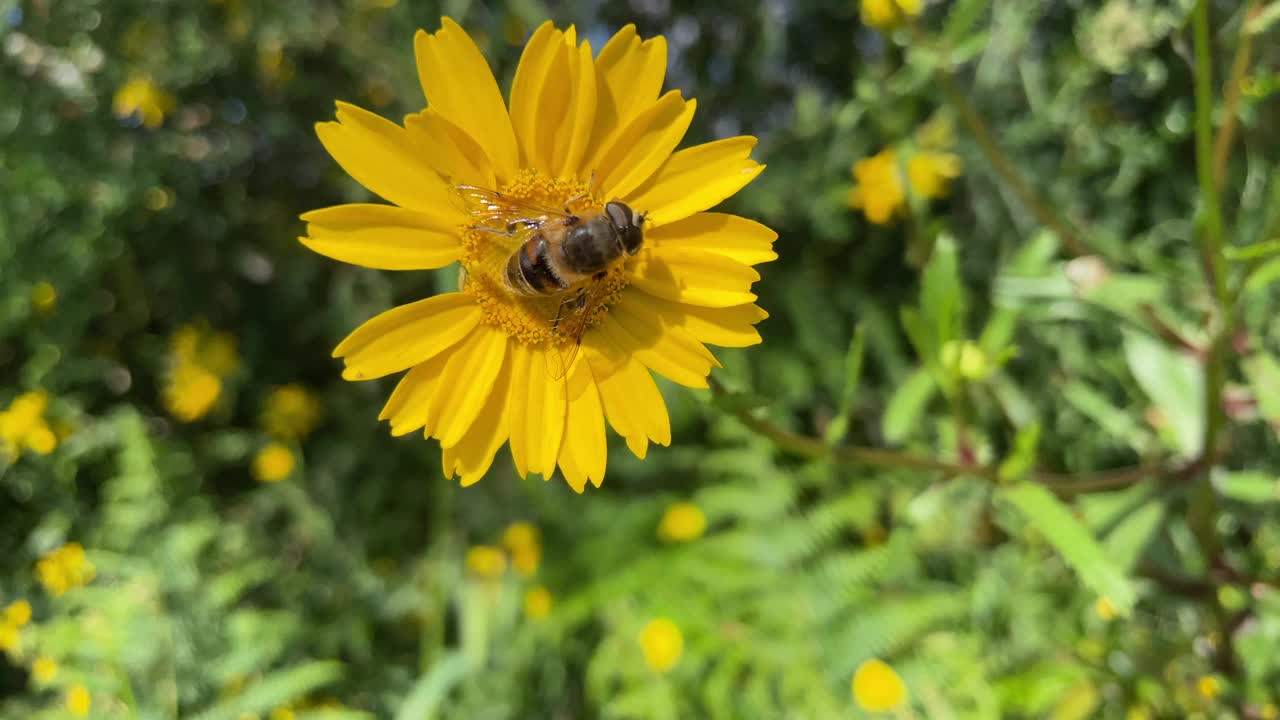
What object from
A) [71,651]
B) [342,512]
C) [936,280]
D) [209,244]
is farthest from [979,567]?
[209,244]

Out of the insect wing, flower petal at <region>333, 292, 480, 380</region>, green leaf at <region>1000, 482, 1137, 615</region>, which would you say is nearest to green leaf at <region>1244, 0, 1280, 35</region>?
green leaf at <region>1000, 482, 1137, 615</region>

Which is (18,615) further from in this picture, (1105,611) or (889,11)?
(1105,611)

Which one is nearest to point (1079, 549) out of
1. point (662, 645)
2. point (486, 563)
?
point (662, 645)

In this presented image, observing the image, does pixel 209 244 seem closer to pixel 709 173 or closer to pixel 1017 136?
pixel 709 173

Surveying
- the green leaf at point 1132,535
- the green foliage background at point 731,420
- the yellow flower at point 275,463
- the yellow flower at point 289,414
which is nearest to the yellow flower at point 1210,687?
the green foliage background at point 731,420

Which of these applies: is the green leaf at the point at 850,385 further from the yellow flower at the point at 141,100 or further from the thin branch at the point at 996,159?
the yellow flower at the point at 141,100
